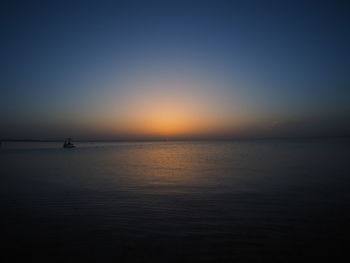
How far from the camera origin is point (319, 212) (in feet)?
32.8

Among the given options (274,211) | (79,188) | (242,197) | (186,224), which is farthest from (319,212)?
(79,188)

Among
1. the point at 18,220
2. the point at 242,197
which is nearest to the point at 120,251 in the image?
the point at 18,220

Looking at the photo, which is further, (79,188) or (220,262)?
(79,188)

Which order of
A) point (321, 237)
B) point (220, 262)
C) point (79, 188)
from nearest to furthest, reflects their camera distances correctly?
point (220, 262) < point (321, 237) < point (79, 188)

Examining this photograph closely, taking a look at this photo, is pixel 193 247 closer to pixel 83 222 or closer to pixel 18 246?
pixel 83 222

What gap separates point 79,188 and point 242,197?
11.5m

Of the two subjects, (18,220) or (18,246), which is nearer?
(18,246)

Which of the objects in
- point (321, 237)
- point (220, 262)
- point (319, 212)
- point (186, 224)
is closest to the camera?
point (220, 262)

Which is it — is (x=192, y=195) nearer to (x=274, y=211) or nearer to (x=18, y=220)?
(x=274, y=211)

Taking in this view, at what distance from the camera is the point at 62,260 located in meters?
6.09

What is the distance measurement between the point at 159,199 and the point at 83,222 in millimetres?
4820

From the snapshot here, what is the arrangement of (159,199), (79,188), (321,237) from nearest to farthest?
1. (321,237)
2. (159,199)
3. (79,188)

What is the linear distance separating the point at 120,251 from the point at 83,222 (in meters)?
3.27

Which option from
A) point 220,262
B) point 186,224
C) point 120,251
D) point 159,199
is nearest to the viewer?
point 220,262
